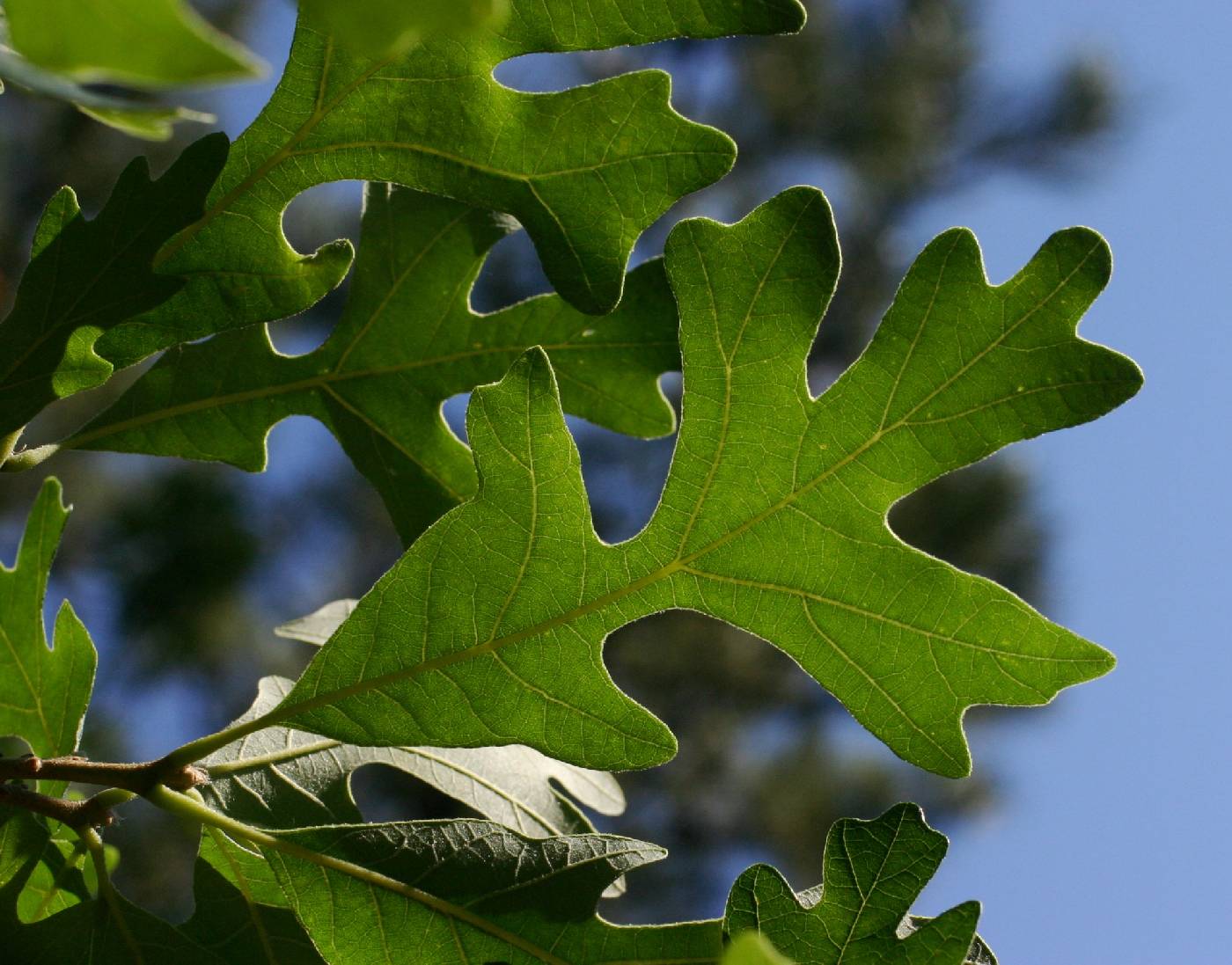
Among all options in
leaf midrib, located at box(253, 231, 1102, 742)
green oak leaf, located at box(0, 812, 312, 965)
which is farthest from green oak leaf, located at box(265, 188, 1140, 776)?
green oak leaf, located at box(0, 812, 312, 965)

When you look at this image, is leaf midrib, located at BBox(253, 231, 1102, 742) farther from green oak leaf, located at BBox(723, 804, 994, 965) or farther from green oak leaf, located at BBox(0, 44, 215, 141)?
green oak leaf, located at BBox(0, 44, 215, 141)

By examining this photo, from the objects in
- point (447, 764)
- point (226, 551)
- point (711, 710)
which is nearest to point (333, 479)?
point (226, 551)

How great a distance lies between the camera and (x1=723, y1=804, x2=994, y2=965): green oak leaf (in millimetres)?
905

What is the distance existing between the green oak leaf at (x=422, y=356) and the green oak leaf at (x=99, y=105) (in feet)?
1.47

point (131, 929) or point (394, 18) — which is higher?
point (394, 18)

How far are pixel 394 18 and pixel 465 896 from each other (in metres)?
0.70

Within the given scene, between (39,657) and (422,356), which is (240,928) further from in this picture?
(422,356)

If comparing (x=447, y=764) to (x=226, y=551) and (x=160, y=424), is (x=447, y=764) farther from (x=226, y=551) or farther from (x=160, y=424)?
(x=226, y=551)

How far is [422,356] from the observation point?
51.0 inches

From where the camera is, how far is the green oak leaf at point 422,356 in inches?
49.9

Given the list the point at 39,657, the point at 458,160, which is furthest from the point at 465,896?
the point at 458,160

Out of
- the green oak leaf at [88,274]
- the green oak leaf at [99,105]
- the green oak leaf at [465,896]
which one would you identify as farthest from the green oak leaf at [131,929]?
the green oak leaf at [99,105]

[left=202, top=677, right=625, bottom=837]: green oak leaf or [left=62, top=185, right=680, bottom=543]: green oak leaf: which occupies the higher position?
[left=62, top=185, right=680, bottom=543]: green oak leaf

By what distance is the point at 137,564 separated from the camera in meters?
8.67
